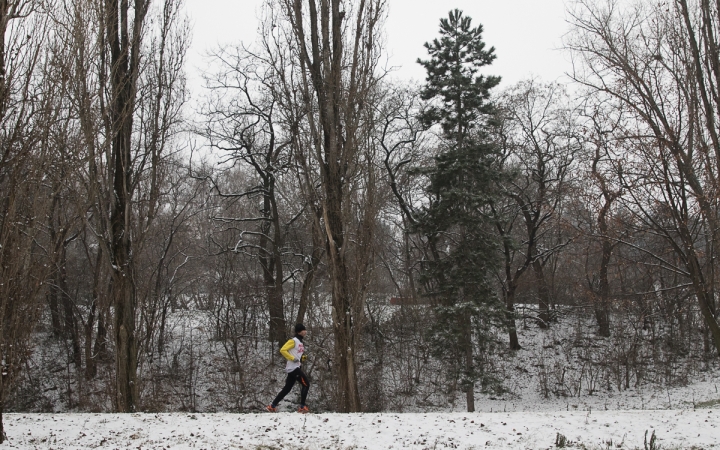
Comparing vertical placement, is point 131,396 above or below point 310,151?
below

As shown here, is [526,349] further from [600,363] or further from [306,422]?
[306,422]

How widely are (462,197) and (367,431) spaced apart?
10.4 metres

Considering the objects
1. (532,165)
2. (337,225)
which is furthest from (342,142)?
(532,165)

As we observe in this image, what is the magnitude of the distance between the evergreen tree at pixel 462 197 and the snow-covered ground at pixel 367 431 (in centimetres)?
801

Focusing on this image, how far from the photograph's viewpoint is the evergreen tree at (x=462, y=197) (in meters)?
15.9

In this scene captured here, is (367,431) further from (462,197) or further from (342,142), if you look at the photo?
(462,197)

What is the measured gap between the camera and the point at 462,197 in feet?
52.7

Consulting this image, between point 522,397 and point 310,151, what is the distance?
12.8 m

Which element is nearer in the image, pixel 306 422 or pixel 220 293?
pixel 306 422

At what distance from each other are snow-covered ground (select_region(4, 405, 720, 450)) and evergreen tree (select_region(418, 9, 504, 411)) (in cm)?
801

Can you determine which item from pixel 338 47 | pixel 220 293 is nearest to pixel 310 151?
pixel 338 47

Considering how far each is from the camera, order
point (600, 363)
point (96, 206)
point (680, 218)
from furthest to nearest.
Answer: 1. point (600, 363)
2. point (680, 218)
3. point (96, 206)

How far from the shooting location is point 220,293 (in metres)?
19.3

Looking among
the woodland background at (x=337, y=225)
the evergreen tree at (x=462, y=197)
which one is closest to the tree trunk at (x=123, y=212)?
the woodland background at (x=337, y=225)
